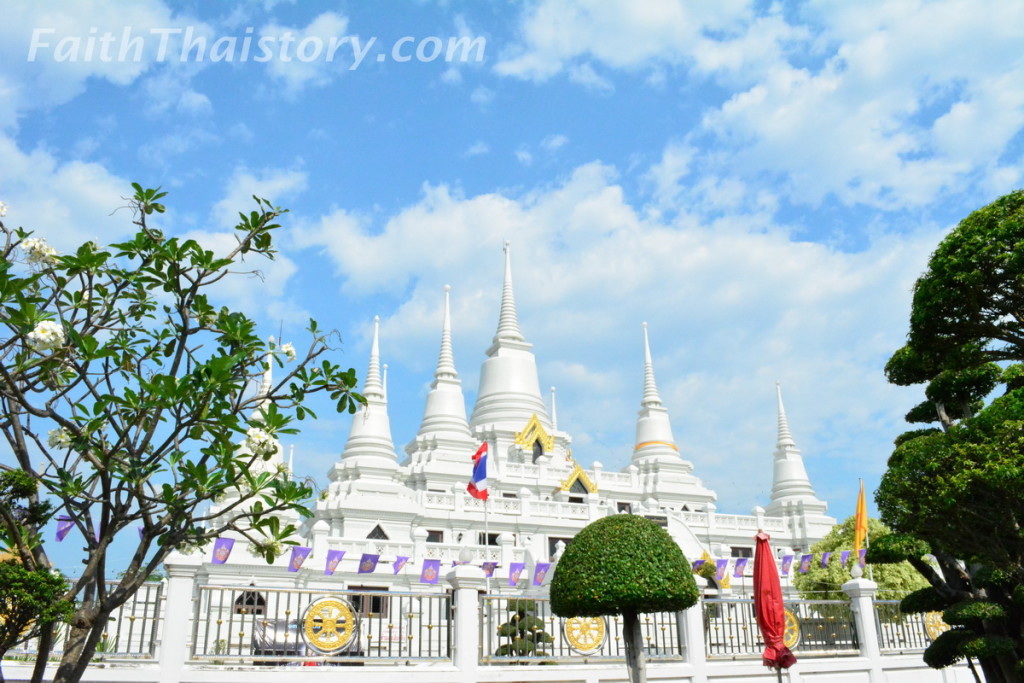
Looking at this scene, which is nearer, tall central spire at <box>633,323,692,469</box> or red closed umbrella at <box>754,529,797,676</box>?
red closed umbrella at <box>754,529,797,676</box>

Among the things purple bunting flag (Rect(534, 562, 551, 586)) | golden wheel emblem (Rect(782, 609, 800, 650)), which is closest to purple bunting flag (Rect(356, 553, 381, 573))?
purple bunting flag (Rect(534, 562, 551, 586))

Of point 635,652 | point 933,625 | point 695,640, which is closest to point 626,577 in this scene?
point 635,652

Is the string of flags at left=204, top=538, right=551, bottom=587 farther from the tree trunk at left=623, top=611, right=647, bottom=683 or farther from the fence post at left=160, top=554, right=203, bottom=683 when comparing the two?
the tree trunk at left=623, top=611, right=647, bottom=683

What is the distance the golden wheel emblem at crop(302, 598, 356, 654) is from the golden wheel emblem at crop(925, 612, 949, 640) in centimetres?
1216

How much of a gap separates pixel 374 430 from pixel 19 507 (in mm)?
35420

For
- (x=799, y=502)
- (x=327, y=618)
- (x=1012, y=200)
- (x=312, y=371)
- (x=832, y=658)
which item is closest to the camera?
(x=312, y=371)

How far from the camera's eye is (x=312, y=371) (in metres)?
8.12

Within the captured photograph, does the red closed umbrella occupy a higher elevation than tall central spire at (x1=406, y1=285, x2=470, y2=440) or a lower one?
lower

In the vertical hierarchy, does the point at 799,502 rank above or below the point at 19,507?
above

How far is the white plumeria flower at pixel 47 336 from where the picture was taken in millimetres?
6801

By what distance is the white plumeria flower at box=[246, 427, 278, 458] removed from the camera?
7.44 metres

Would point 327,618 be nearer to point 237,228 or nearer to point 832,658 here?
point 237,228

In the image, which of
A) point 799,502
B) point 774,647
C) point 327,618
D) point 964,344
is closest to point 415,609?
point 327,618

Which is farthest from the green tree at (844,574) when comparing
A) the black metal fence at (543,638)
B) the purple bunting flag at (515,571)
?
the black metal fence at (543,638)
